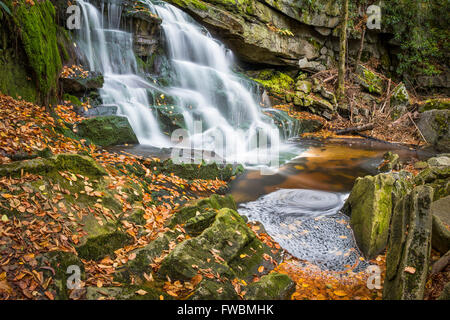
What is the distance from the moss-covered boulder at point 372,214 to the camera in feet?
14.6

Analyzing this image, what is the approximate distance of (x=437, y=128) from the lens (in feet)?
40.5

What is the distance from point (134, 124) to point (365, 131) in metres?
11.9

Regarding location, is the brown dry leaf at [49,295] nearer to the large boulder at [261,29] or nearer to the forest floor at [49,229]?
the forest floor at [49,229]

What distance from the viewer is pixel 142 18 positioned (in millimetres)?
11086

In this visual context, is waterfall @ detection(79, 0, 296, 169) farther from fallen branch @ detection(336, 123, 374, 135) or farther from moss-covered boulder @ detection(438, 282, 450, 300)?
moss-covered boulder @ detection(438, 282, 450, 300)

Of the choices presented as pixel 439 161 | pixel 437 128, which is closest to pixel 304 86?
pixel 437 128

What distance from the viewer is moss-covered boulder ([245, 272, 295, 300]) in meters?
3.14

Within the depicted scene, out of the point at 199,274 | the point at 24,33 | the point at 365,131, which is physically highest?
the point at 24,33

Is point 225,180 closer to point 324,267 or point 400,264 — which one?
point 324,267

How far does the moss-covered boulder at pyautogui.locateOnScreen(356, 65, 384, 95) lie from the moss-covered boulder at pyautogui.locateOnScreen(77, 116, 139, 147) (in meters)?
15.3

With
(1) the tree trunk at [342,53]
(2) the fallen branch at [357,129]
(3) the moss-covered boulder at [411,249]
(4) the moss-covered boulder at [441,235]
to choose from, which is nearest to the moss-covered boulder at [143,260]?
(3) the moss-covered boulder at [411,249]

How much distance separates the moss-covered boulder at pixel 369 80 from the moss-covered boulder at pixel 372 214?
1388 centimetres
